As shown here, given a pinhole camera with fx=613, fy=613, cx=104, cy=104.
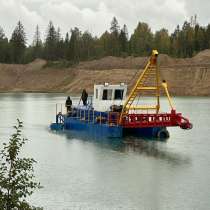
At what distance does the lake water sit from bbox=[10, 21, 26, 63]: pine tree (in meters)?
144

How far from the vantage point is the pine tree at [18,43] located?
19162 cm

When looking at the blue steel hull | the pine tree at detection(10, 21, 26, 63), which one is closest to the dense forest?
the pine tree at detection(10, 21, 26, 63)

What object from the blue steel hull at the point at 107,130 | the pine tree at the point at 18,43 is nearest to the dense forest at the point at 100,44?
the pine tree at the point at 18,43

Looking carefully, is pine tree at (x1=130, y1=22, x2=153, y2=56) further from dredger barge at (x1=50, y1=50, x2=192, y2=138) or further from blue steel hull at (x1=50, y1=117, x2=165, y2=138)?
dredger barge at (x1=50, y1=50, x2=192, y2=138)

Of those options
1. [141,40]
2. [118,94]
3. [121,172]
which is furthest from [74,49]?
[121,172]

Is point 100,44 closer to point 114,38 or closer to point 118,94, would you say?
point 114,38

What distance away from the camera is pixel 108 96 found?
4738cm

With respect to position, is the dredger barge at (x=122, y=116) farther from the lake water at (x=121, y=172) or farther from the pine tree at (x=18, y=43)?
the pine tree at (x=18, y=43)

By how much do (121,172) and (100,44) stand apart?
16639cm

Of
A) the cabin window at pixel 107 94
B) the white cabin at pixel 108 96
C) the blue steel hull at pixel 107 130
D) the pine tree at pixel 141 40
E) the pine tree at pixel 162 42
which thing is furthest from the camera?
the pine tree at pixel 141 40

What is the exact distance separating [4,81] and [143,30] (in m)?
47.0

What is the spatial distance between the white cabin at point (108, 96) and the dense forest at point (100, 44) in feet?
420

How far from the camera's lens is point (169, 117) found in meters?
43.5

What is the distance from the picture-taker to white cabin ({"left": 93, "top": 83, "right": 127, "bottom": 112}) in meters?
47.1
